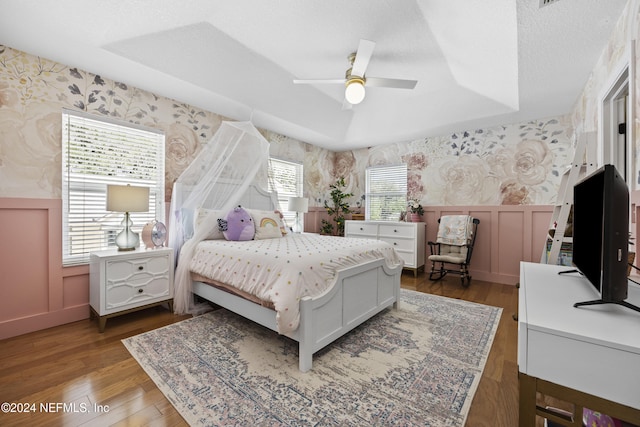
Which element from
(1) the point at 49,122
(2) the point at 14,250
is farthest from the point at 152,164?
(2) the point at 14,250

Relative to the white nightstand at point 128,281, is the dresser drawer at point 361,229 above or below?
above

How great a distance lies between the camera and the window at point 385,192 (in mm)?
5281

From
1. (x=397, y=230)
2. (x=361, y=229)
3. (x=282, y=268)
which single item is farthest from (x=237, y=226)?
(x=397, y=230)

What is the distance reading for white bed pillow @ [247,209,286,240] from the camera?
129 inches


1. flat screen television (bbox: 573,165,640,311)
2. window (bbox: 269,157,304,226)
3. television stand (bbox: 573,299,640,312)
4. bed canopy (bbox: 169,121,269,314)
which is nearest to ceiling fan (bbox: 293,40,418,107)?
bed canopy (bbox: 169,121,269,314)

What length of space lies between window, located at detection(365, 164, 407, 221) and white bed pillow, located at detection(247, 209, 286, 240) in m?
2.59

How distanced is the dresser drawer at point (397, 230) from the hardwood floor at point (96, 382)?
211cm

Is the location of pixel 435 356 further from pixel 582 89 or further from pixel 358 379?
pixel 582 89

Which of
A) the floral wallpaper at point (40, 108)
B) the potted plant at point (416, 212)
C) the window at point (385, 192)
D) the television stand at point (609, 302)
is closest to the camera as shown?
the television stand at point (609, 302)

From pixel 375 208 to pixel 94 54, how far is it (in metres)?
4.66

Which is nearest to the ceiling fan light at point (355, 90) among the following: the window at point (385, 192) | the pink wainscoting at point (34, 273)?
the window at point (385, 192)

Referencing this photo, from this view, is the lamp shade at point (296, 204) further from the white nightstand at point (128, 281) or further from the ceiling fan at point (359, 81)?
the ceiling fan at point (359, 81)

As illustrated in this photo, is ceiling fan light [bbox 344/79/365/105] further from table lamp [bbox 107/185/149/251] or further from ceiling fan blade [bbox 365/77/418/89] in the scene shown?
table lamp [bbox 107/185/149/251]

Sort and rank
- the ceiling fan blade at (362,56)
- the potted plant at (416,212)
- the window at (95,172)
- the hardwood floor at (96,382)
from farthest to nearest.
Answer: the potted plant at (416,212) < the window at (95,172) < the ceiling fan blade at (362,56) < the hardwood floor at (96,382)
